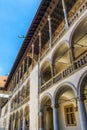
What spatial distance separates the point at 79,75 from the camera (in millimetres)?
8266

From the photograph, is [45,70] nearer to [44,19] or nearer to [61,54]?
[61,54]

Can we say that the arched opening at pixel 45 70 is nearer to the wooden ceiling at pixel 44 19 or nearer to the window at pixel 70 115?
the window at pixel 70 115

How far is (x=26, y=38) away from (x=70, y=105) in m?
10.2

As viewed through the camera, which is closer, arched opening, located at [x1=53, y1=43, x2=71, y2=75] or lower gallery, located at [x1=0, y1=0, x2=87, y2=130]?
lower gallery, located at [x1=0, y1=0, x2=87, y2=130]

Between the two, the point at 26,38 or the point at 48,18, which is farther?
the point at 26,38

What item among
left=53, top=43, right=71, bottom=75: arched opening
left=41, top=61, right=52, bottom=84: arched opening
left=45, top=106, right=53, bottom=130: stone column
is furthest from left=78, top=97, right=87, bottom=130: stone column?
left=45, top=106, right=53, bottom=130: stone column

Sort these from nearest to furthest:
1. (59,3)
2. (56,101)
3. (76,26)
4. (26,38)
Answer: (76,26) < (56,101) < (59,3) < (26,38)

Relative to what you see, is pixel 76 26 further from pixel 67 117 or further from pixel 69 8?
pixel 67 117

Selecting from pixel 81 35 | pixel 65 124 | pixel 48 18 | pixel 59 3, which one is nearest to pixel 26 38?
pixel 48 18

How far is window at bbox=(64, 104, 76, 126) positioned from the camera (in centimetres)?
1174

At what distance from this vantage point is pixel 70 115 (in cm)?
1223

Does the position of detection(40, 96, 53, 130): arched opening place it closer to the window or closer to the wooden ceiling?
the window

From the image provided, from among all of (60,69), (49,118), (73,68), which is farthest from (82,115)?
(49,118)

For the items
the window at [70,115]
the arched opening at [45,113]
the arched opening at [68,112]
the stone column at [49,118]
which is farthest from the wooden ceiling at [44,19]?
the window at [70,115]
